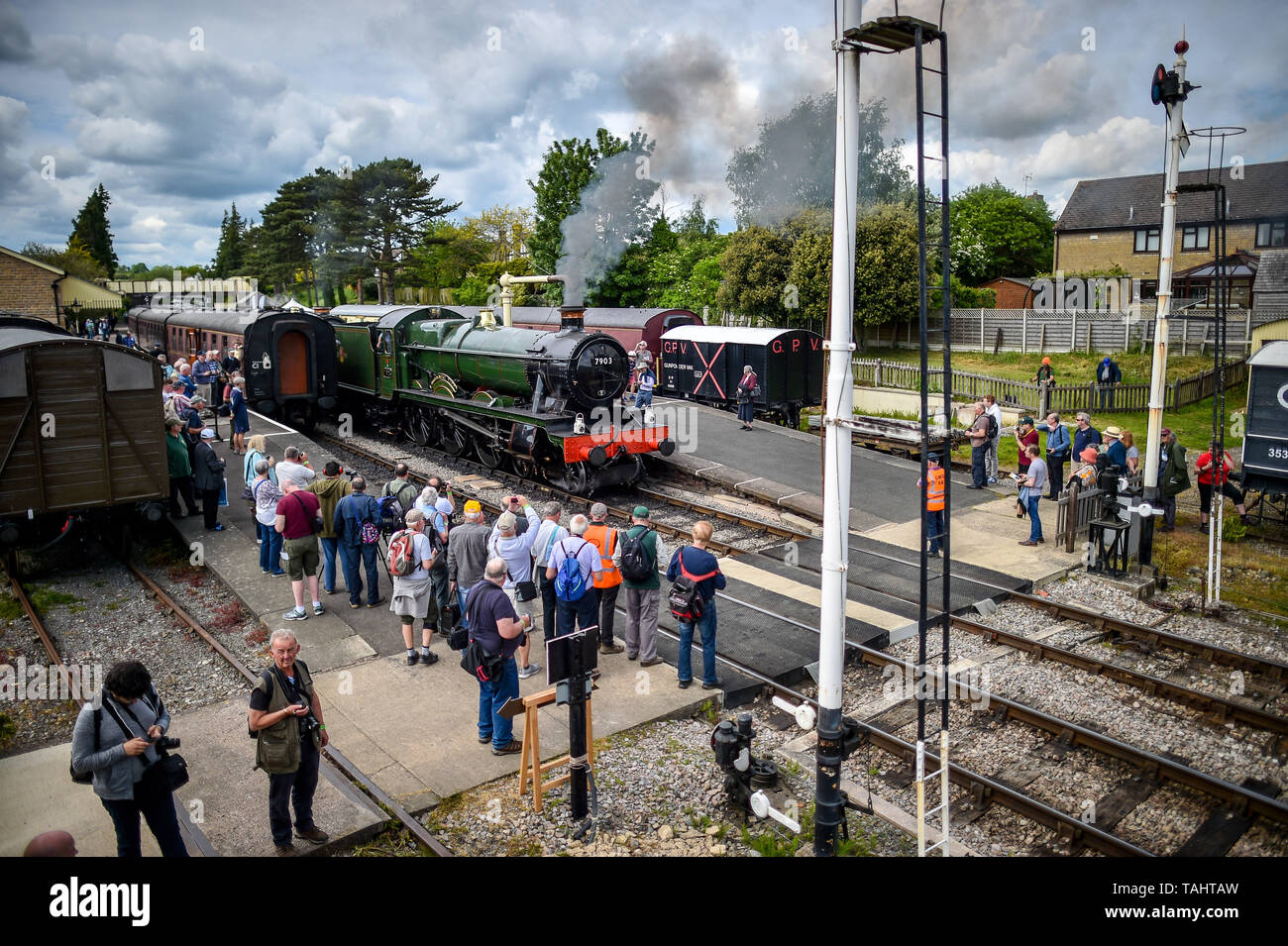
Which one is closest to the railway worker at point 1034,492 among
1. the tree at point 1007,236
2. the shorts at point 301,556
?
the shorts at point 301,556

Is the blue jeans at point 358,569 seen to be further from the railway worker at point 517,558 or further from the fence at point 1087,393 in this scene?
the fence at point 1087,393

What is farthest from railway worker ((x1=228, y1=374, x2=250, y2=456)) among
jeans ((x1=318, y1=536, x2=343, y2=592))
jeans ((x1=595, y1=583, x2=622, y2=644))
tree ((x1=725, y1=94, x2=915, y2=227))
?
tree ((x1=725, y1=94, x2=915, y2=227))

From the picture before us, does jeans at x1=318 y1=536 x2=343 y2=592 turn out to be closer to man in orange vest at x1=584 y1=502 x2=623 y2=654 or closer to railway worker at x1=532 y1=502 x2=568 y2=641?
railway worker at x1=532 y1=502 x2=568 y2=641

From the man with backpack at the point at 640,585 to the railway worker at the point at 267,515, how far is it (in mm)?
4879

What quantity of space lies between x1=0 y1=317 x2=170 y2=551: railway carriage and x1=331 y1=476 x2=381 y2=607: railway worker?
392 centimetres

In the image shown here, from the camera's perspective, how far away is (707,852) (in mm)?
5953

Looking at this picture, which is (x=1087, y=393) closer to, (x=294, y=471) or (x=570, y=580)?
(x=570, y=580)

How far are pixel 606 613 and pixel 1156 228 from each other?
40436 mm

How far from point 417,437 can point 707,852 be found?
A: 16289 mm

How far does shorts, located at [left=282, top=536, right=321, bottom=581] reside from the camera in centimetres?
952

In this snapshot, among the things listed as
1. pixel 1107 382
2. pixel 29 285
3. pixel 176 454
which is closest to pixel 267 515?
pixel 176 454

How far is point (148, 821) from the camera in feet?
17.3
